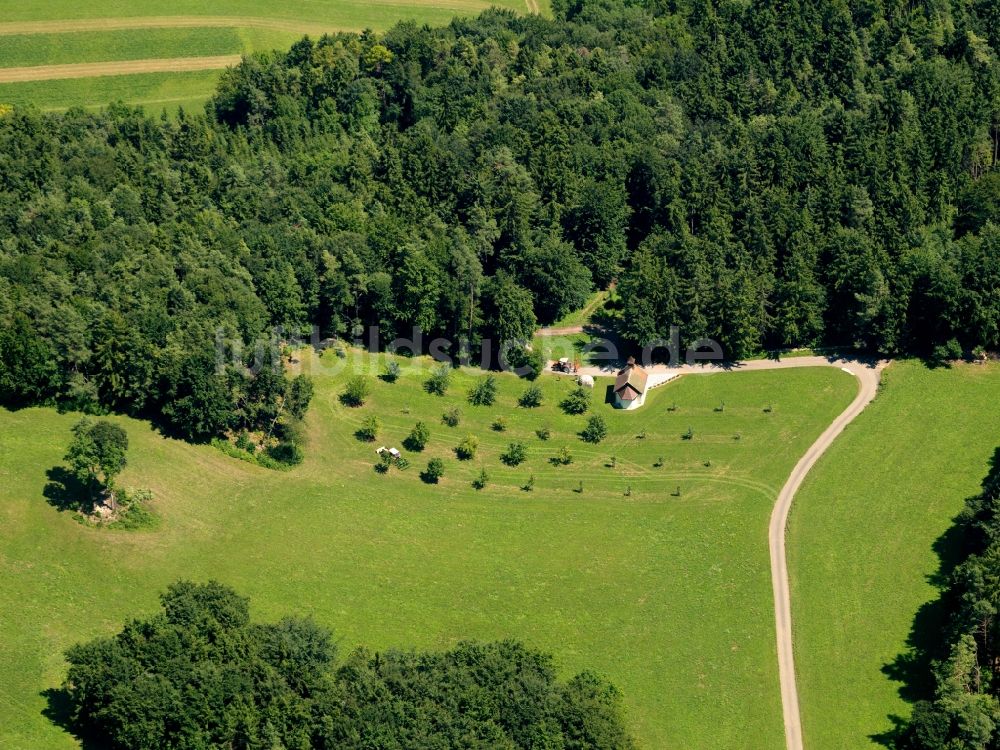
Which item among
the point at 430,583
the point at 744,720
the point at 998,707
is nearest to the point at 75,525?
the point at 430,583

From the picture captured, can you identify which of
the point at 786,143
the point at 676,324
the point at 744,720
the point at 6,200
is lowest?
the point at 744,720

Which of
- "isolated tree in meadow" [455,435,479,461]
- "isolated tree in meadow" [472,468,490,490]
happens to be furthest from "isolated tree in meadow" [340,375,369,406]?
"isolated tree in meadow" [472,468,490,490]

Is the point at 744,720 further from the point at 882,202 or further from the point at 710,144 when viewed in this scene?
the point at 710,144

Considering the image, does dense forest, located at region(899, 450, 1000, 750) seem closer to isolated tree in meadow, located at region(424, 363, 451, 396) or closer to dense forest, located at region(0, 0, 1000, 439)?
dense forest, located at region(0, 0, 1000, 439)

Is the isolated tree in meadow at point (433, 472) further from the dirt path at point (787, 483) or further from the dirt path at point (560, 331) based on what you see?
the dirt path at point (560, 331)

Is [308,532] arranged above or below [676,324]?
below

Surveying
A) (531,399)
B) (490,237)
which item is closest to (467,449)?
(531,399)
